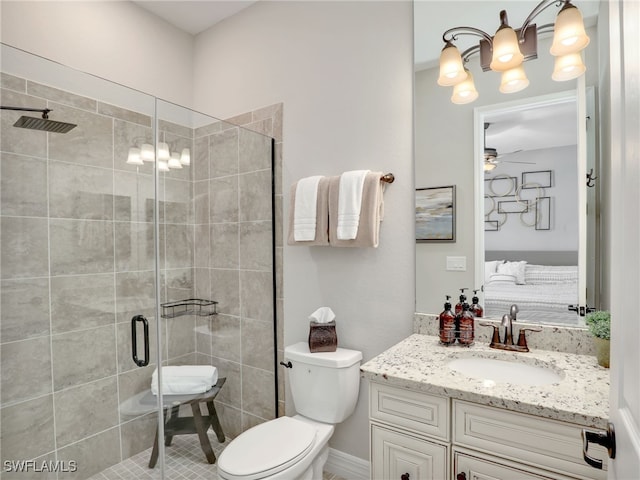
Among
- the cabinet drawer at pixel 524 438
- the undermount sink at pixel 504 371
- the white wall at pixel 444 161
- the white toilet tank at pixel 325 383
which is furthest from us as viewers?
the white toilet tank at pixel 325 383

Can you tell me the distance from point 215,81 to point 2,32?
115cm

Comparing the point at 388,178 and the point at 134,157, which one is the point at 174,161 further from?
the point at 388,178

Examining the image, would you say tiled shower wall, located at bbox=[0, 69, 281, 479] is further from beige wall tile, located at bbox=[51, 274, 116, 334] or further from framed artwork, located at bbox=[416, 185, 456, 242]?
framed artwork, located at bbox=[416, 185, 456, 242]

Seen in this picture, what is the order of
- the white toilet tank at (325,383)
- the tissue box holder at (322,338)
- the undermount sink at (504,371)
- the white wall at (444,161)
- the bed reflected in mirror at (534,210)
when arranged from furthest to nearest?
the tissue box holder at (322,338)
the white toilet tank at (325,383)
the white wall at (444,161)
the bed reflected in mirror at (534,210)
the undermount sink at (504,371)

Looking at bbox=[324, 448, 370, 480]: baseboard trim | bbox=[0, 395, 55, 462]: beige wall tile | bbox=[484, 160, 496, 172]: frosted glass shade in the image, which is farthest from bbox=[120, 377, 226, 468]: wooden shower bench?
bbox=[484, 160, 496, 172]: frosted glass shade

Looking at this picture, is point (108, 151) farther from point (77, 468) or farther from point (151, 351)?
point (77, 468)

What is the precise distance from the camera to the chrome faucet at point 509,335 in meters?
1.52

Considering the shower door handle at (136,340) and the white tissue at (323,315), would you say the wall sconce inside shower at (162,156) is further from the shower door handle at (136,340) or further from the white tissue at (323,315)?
the white tissue at (323,315)

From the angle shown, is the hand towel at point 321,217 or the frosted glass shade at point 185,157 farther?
the hand towel at point 321,217

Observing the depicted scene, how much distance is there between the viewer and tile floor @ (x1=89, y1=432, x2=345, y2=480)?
1692mm

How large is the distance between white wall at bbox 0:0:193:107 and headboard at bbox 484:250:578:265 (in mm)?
2337

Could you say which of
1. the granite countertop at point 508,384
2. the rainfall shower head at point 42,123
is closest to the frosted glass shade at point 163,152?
the rainfall shower head at point 42,123

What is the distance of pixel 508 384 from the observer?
47.0 inches

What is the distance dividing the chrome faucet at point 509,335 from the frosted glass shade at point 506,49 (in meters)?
1.00
